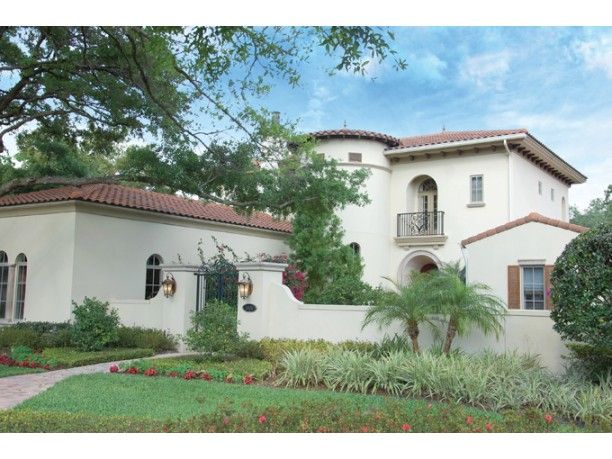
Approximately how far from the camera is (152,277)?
56.2 ft

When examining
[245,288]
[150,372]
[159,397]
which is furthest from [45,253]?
[159,397]

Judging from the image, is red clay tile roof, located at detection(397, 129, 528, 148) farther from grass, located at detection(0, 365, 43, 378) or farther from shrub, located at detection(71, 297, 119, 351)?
grass, located at detection(0, 365, 43, 378)

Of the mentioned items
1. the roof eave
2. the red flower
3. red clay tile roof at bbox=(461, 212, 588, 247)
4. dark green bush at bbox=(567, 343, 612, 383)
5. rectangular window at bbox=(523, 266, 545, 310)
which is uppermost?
the roof eave

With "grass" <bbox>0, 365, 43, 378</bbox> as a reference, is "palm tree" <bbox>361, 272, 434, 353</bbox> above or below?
above

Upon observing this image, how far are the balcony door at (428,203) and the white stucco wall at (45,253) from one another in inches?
484

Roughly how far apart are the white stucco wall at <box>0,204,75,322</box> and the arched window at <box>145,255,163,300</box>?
2.46 metres

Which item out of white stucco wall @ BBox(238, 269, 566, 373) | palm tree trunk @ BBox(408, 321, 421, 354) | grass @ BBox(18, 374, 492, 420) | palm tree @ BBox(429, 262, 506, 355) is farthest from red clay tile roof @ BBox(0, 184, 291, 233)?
palm tree @ BBox(429, 262, 506, 355)

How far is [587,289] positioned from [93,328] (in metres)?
9.55

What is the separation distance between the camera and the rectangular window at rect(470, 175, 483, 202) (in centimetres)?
2097

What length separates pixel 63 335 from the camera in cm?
1341

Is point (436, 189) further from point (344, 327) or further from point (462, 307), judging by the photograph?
point (462, 307)

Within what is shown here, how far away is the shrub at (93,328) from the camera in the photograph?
1263cm
